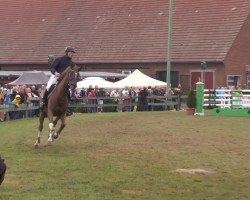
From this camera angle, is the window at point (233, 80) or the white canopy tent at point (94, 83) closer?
the white canopy tent at point (94, 83)

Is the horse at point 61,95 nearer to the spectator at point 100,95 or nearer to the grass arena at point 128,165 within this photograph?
the grass arena at point 128,165

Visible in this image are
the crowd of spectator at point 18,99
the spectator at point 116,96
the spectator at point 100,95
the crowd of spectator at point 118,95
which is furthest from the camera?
the spectator at point 116,96

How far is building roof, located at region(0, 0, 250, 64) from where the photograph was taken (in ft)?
176

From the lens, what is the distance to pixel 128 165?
46.8 ft

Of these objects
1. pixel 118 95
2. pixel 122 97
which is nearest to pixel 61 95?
pixel 122 97

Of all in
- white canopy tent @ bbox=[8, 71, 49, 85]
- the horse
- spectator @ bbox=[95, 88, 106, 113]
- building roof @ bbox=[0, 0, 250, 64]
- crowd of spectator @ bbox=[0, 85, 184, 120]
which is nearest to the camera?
the horse

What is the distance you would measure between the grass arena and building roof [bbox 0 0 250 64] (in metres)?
30.9

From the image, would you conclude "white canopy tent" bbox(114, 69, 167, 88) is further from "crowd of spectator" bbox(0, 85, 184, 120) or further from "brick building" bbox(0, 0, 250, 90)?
"brick building" bbox(0, 0, 250, 90)

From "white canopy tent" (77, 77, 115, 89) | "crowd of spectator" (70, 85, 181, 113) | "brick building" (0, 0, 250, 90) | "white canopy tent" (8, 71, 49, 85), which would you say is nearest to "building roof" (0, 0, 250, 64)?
"brick building" (0, 0, 250, 90)

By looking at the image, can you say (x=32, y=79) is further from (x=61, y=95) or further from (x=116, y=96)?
(x=61, y=95)

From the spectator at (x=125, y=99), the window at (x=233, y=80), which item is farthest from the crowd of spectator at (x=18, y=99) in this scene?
the window at (x=233, y=80)

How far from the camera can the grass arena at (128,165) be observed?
37.4ft

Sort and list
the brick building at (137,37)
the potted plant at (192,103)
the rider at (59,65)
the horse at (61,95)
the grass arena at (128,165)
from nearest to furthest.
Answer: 1. the grass arena at (128,165)
2. the horse at (61,95)
3. the rider at (59,65)
4. the potted plant at (192,103)
5. the brick building at (137,37)

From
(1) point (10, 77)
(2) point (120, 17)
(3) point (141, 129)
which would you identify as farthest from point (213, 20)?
(3) point (141, 129)
